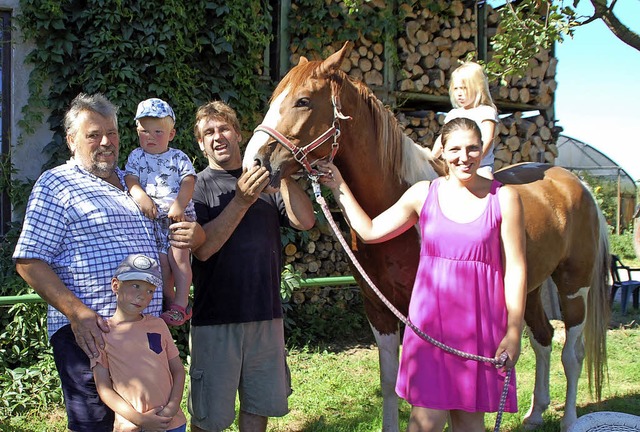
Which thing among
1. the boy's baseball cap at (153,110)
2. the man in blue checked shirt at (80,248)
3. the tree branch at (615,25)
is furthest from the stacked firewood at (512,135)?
the man in blue checked shirt at (80,248)

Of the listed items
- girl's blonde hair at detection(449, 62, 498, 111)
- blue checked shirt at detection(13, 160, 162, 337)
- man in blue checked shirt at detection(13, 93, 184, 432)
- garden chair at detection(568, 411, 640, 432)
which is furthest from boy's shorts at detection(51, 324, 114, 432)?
girl's blonde hair at detection(449, 62, 498, 111)

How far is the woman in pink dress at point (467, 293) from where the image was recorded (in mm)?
2156

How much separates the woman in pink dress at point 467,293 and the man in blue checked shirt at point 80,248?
1.21 m

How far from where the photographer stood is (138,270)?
85.0 inches

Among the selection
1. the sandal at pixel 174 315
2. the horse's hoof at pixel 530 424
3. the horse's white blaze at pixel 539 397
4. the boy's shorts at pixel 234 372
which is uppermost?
the sandal at pixel 174 315

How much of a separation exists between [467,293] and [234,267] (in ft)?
3.67

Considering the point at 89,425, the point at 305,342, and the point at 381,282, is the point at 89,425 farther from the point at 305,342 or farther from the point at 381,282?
the point at 305,342

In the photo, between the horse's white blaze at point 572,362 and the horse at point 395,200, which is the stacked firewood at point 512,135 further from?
the horse's white blaze at point 572,362

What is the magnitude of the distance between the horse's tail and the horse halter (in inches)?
104

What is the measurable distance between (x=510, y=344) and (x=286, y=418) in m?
2.38

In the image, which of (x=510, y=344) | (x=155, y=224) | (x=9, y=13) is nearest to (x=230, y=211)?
(x=155, y=224)

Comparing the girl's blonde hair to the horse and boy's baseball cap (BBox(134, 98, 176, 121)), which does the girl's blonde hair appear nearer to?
the horse

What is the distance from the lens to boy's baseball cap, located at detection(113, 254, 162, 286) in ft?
7.00

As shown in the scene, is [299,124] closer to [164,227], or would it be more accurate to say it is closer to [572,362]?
[164,227]
